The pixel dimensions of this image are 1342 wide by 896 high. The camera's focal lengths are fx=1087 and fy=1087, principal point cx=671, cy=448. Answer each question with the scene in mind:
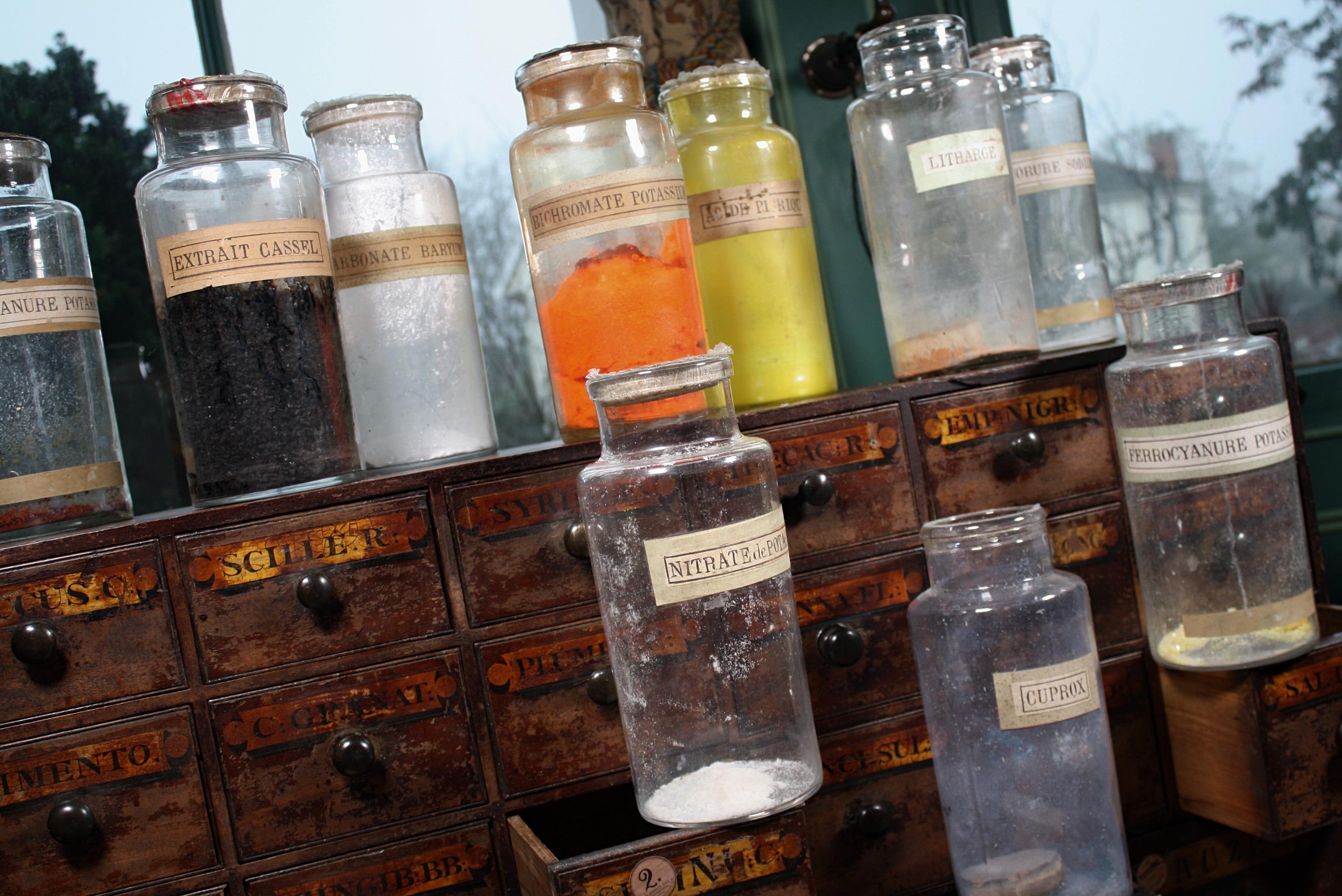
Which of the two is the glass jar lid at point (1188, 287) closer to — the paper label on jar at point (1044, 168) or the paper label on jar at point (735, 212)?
the paper label on jar at point (1044, 168)

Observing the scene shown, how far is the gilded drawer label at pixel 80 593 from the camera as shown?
0.90m

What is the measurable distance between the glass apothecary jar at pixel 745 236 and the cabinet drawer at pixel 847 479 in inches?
4.7

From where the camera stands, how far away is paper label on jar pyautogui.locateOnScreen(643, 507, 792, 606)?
0.83 metres

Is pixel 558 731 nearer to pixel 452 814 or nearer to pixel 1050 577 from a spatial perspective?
pixel 452 814

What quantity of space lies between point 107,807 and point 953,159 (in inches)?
38.3

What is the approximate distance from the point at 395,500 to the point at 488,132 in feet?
2.23

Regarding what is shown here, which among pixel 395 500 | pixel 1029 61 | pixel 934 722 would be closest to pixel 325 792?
pixel 395 500

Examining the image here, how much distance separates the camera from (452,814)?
3.20 feet

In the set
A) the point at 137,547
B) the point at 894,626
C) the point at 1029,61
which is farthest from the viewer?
the point at 1029,61

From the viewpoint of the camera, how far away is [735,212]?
3.74ft

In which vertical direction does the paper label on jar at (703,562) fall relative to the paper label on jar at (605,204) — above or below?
below

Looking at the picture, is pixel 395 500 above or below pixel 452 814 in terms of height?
above

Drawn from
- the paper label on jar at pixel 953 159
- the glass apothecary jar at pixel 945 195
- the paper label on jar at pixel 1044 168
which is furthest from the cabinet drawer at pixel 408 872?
the paper label on jar at pixel 1044 168

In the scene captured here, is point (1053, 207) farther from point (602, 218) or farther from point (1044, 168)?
point (602, 218)
